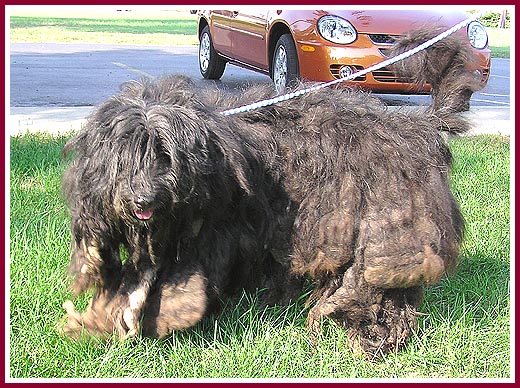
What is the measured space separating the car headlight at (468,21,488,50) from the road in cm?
58

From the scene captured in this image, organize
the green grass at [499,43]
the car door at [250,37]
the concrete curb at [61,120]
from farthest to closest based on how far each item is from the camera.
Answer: the green grass at [499,43], the car door at [250,37], the concrete curb at [61,120]

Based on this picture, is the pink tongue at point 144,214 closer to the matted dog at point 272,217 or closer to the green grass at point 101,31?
the matted dog at point 272,217

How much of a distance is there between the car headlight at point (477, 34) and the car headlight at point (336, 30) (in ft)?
4.27

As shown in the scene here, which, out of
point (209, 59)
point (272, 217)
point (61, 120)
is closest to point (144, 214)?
point (272, 217)

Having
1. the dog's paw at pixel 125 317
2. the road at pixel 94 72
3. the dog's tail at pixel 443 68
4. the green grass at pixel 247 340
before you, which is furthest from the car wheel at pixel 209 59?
the dog's paw at pixel 125 317

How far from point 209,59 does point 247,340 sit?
29.3 feet

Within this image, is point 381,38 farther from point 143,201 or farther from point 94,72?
point 94,72

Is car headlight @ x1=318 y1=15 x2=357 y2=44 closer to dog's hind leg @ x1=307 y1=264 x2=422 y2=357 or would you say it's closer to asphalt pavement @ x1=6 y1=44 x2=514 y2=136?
asphalt pavement @ x1=6 y1=44 x2=514 y2=136

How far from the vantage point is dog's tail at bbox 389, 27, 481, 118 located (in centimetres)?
416

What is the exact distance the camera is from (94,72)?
13320mm

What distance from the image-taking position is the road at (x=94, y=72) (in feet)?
34.0

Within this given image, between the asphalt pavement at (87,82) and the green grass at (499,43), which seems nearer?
the asphalt pavement at (87,82)

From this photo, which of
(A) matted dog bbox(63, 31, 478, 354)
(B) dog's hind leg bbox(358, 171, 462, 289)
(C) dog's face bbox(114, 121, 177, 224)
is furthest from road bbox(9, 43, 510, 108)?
(C) dog's face bbox(114, 121, 177, 224)

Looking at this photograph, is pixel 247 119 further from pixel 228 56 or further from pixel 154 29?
pixel 154 29
